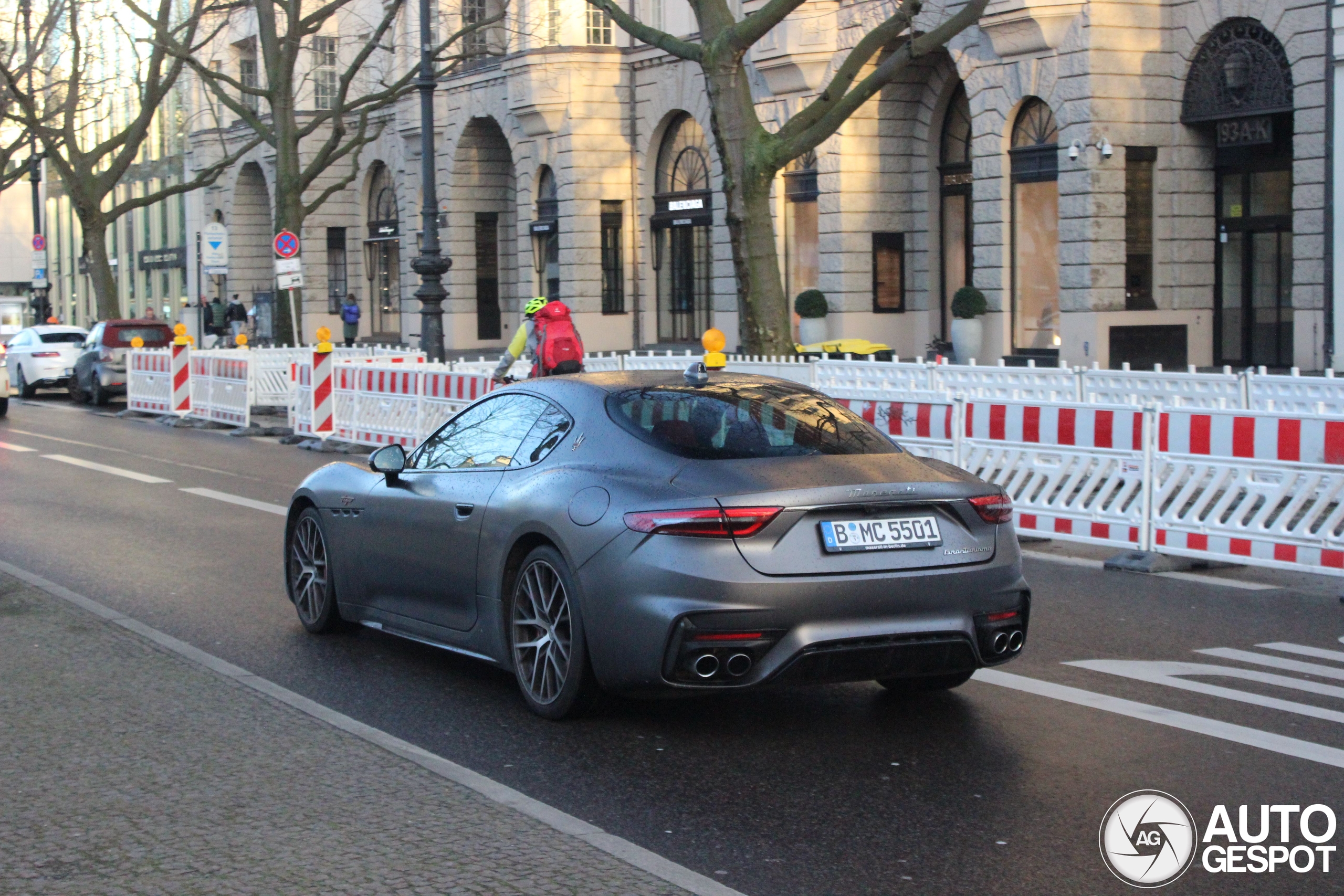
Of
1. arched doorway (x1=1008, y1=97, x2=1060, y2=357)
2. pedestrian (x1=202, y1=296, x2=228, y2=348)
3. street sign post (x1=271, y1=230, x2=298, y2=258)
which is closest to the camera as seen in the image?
arched doorway (x1=1008, y1=97, x2=1060, y2=357)

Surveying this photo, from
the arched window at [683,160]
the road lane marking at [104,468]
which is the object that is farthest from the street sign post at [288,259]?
the arched window at [683,160]

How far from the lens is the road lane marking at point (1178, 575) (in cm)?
1068

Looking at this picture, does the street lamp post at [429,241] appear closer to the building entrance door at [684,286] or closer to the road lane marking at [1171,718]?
the building entrance door at [684,286]

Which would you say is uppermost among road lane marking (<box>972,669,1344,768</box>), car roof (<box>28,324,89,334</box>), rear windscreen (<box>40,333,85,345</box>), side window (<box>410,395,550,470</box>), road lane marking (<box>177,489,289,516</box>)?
car roof (<box>28,324,89,334</box>)

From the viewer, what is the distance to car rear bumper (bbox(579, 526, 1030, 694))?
612 cm

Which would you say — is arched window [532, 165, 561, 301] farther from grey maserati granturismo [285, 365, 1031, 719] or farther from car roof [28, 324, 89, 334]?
grey maserati granturismo [285, 365, 1031, 719]

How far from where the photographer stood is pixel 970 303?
101ft

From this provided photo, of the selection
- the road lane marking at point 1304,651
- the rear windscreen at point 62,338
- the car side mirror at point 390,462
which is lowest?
the road lane marking at point 1304,651

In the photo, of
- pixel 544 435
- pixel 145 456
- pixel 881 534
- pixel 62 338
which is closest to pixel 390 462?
pixel 544 435

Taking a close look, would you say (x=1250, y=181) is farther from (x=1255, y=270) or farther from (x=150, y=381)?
(x=150, y=381)

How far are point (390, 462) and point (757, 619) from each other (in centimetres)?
243

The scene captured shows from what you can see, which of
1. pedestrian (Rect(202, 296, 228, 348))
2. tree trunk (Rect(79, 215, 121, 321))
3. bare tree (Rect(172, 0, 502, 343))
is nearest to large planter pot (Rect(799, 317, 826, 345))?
bare tree (Rect(172, 0, 502, 343))

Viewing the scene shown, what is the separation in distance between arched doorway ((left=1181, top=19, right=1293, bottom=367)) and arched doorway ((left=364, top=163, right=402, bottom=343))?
3032 centimetres

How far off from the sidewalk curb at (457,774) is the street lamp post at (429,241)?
17687 millimetres
